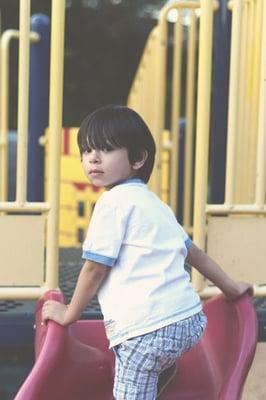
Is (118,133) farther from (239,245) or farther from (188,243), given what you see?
(239,245)

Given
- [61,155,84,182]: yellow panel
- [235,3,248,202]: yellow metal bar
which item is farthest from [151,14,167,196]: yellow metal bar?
[61,155,84,182]: yellow panel

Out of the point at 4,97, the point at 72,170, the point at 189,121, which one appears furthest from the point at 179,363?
the point at 72,170

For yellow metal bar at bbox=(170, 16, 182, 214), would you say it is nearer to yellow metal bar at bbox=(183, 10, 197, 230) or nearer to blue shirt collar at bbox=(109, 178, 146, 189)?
yellow metal bar at bbox=(183, 10, 197, 230)

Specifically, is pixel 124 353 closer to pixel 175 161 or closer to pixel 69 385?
pixel 69 385

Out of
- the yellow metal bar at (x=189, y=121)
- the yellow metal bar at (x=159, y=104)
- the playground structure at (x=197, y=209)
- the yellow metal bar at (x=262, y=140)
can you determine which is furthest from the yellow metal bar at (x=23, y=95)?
the yellow metal bar at (x=189, y=121)

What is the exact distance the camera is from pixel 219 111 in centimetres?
334

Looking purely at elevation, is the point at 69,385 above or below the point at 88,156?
below

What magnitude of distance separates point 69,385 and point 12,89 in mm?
12345

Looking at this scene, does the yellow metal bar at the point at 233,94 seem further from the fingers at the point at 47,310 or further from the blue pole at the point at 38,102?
the blue pole at the point at 38,102

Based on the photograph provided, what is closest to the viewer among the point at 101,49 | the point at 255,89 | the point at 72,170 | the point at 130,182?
the point at 130,182

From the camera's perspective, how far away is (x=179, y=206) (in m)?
5.23

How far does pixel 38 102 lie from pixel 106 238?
1840 mm

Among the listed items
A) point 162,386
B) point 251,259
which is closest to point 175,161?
point 251,259

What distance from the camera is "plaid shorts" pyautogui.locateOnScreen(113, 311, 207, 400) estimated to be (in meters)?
1.87
